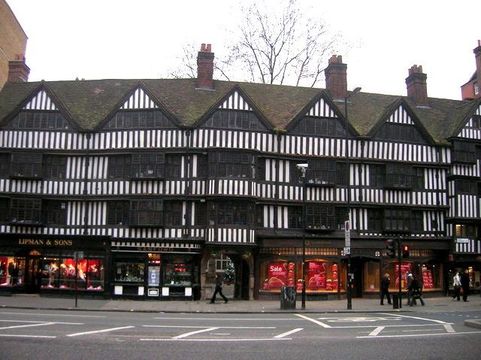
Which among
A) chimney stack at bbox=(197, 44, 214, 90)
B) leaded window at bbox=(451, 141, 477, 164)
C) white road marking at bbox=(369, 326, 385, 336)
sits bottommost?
white road marking at bbox=(369, 326, 385, 336)

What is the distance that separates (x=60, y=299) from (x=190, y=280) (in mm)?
7032

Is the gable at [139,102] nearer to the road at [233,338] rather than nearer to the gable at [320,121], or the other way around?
the gable at [320,121]

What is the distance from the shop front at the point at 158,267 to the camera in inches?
1158

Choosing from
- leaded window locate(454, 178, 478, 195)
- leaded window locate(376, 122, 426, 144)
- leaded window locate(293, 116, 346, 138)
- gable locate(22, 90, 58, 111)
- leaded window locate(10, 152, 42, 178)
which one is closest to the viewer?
leaded window locate(10, 152, 42, 178)

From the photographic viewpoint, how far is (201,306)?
2575cm

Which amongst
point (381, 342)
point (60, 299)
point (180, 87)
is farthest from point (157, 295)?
point (381, 342)

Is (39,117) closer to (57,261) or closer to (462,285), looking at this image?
(57,261)

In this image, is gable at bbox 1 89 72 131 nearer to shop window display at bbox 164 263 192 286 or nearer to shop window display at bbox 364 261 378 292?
shop window display at bbox 164 263 192 286

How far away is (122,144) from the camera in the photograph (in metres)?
30.6

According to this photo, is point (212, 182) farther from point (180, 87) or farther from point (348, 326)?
point (348, 326)

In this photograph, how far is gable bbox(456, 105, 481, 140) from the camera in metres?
33.8

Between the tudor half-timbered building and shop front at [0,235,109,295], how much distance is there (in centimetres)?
8

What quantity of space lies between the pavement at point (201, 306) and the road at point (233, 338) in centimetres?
413

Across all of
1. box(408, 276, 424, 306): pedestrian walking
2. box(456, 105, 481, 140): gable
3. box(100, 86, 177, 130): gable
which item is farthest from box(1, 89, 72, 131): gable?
box(456, 105, 481, 140): gable
